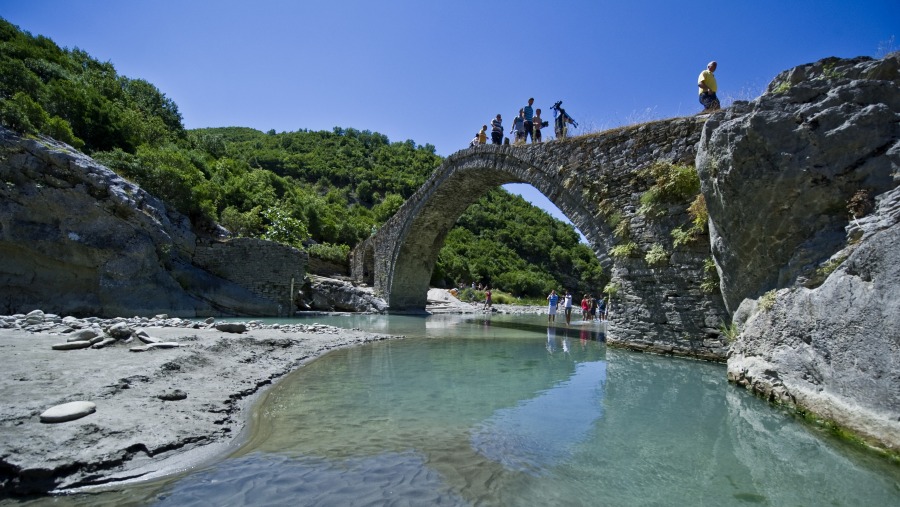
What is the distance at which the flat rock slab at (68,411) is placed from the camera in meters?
2.82

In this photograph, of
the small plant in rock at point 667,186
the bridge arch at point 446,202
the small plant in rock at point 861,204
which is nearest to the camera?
the small plant in rock at point 861,204

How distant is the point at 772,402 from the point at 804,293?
4.20 feet

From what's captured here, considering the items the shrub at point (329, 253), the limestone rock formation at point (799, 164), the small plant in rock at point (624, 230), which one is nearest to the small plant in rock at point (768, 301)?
the limestone rock formation at point (799, 164)

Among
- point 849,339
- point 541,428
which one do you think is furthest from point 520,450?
point 849,339

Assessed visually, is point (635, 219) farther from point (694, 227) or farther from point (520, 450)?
point (520, 450)

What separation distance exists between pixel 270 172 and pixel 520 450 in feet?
124

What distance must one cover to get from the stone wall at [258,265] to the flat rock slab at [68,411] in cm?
1451

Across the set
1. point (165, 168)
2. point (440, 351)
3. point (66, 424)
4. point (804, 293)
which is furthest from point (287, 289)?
point (804, 293)

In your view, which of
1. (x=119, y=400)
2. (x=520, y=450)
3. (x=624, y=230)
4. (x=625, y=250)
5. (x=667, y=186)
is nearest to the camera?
(x=520, y=450)

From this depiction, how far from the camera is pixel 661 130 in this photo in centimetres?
884

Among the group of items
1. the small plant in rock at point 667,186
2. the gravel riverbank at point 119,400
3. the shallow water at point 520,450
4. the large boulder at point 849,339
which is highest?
the small plant in rock at point 667,186

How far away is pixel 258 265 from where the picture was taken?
55.7ft

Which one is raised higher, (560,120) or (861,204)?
(560,120)

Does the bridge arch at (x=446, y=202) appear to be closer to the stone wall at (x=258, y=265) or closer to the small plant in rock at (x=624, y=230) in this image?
the small plant in rock at (x=624, y=230)
